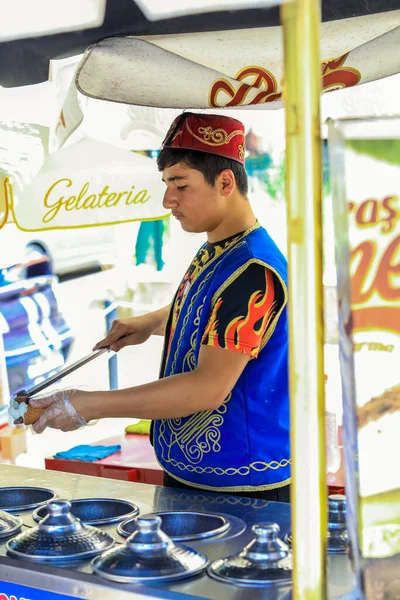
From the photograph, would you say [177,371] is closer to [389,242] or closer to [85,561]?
[85,561]

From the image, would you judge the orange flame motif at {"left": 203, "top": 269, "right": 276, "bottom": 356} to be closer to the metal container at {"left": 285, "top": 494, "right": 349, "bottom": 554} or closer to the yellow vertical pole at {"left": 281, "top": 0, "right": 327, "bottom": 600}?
the metal container at {"left": 285, "top": 494, "right": 349, "bottom": 554}

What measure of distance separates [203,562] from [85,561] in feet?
0.62

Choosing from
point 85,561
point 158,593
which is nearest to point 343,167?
point 158,593

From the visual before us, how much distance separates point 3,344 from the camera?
4.39 metres

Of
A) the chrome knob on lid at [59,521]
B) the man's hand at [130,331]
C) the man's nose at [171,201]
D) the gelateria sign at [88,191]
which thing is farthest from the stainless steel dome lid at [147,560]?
the gelateria sign at [88,191]

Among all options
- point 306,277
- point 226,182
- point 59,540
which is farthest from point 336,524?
point 226,182

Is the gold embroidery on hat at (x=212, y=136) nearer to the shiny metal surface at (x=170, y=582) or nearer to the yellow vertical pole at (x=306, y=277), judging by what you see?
the shiny metal surface at (x=170, y=582)

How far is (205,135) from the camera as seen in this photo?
6.83 ft

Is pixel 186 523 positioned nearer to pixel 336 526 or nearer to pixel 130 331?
pixel 336 526

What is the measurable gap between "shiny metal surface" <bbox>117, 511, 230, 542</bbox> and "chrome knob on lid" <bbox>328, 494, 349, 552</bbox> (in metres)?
0.20

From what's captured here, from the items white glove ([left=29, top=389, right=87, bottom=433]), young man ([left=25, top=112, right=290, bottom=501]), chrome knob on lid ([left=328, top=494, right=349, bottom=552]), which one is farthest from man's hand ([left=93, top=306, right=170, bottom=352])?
chrome knob on lid ([left=328, top=494, right=349, bottom=552])

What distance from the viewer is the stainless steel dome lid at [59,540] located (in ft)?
4.13

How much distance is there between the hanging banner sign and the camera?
0.76 metres

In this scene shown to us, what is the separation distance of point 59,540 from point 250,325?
0.70 metres
